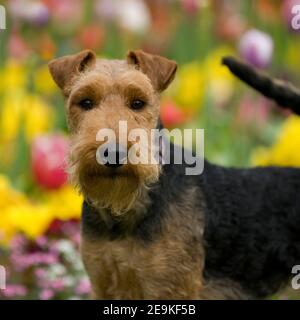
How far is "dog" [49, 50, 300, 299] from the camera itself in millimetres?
3428

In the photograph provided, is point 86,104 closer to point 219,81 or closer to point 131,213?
point 131,213

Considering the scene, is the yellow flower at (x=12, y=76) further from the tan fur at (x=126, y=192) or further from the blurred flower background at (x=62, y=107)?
the tan fur at (x=126, y=192)

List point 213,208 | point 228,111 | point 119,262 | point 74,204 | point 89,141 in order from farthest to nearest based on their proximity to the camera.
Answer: point 228,111 → point 74,204 → point 213,208 → point 119,262 → point 89,141

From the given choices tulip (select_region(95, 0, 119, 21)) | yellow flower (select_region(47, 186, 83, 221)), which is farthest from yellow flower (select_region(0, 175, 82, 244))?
tulip (select_region(95, 0, 119, 21))

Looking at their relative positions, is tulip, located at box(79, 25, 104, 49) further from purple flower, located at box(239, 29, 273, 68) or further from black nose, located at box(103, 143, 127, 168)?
black nose, located at box(103, 143, 127, 168)

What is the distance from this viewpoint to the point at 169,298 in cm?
364

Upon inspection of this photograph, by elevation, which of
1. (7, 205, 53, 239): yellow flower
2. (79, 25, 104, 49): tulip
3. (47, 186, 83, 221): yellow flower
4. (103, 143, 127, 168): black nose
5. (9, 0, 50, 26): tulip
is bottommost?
(7, 205, 53, 239): yellow flower

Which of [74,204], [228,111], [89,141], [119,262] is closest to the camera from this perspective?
[89,141]

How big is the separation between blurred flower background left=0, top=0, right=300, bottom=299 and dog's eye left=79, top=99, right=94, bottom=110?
0.20 meters

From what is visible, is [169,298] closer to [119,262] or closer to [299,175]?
[119,262]

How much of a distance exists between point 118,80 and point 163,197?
0.48 metres

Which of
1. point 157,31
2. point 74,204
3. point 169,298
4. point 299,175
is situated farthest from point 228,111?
point 169,298

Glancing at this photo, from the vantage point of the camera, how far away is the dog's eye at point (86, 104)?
3500mm

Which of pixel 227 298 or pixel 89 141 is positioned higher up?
pixel 89 141
